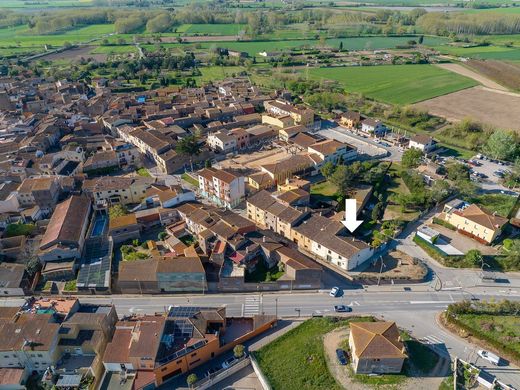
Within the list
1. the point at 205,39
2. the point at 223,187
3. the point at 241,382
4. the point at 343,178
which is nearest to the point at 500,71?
the point at 343,178

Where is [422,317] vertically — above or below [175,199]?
below

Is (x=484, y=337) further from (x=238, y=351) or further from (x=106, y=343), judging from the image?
(x=106, y=343)

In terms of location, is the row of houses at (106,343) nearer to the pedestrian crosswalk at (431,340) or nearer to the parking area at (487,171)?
the pedestrian crosswalk at (431,340)

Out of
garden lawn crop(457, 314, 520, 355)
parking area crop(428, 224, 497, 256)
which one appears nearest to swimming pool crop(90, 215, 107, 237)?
garden lawn crop(457, 314, 520, 355)

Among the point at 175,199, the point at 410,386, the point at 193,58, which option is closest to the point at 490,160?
the point at 410,386

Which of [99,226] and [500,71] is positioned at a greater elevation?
[500,71]

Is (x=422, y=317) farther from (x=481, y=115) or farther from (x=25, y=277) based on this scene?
(x=481, y=115)
